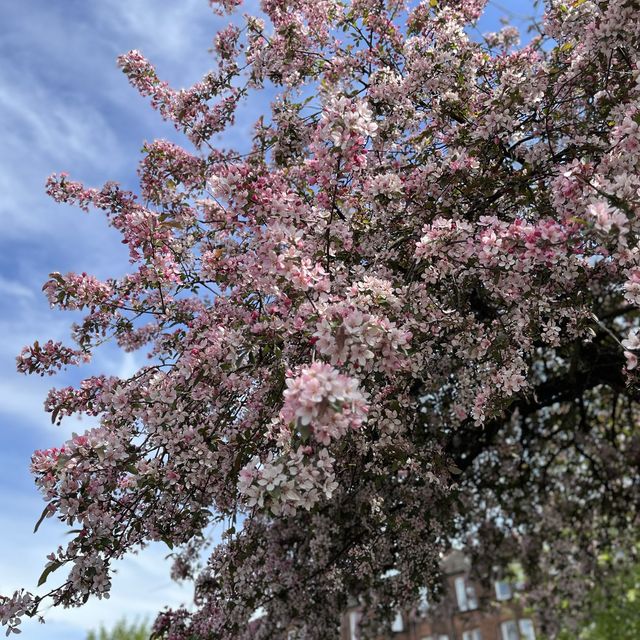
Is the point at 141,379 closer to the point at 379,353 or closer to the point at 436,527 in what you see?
the point at 379,353

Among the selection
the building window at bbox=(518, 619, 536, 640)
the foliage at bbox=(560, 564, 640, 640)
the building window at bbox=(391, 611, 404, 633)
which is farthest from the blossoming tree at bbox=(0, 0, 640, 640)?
the building window at bbox=(518, 619, 536, 640)

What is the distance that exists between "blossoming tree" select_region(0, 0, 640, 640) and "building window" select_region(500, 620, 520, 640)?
949 inches

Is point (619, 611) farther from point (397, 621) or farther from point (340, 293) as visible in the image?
point (340, 293)

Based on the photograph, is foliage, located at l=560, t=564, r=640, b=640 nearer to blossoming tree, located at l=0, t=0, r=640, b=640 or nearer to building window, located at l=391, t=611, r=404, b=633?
building window, located at l=391, t=611, r=404, b=633

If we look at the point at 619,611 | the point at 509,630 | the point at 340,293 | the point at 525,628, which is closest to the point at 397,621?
the point at 619,611

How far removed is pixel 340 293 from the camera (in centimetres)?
464

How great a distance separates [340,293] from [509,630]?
1149 inches

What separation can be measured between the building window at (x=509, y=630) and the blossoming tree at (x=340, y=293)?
79.0 ft

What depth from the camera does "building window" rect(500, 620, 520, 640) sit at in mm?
28016

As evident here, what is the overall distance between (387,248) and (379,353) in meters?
1.65

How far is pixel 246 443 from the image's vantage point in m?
4.31

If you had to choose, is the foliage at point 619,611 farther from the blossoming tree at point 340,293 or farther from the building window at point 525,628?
the building window at point 525,628

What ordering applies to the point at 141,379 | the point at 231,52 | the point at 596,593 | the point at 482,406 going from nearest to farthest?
the point at 482,406
the point at 141,379
the point at 231,52
the point at 596,593

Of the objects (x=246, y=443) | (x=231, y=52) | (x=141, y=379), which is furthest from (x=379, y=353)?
(x=231, y=52)
